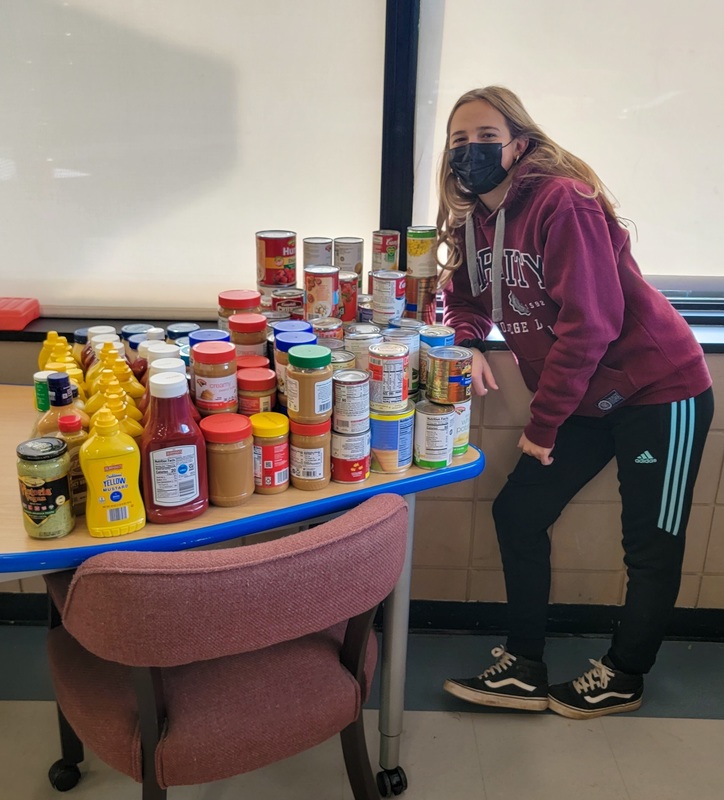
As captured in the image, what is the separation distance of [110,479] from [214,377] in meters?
0.25

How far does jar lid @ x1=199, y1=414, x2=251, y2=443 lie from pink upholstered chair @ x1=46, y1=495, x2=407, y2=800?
0.22 metres

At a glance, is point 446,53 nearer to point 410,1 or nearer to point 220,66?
point 410,1

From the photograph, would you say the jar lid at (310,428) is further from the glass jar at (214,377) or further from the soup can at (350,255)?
the soup can at (350,255)

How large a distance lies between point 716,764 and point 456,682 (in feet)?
2.10

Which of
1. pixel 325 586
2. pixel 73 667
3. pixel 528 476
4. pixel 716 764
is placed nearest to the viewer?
pixel 325 586

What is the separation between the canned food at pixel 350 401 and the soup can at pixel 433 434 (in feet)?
0.39

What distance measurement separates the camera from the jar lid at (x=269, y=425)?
137 centimetres

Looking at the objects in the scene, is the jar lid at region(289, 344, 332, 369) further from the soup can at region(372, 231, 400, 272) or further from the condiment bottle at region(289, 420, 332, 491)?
the soup can at region(372, 231, 400, 272)

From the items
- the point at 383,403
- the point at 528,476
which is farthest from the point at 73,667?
the point at 528,476

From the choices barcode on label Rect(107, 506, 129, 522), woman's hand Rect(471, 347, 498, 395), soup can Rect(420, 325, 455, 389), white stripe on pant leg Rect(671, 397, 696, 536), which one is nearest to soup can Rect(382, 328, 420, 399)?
soup can Rect(420, 325, 455, 389)

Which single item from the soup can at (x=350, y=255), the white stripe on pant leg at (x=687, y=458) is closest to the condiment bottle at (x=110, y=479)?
the soup can at (x=350, y=255)

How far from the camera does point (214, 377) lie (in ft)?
4.44

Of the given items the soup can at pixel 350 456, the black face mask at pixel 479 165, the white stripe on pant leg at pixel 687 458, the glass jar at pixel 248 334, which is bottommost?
the white stripe on pant leg at pixel 687 458

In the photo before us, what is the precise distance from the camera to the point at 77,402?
1.43 meters
